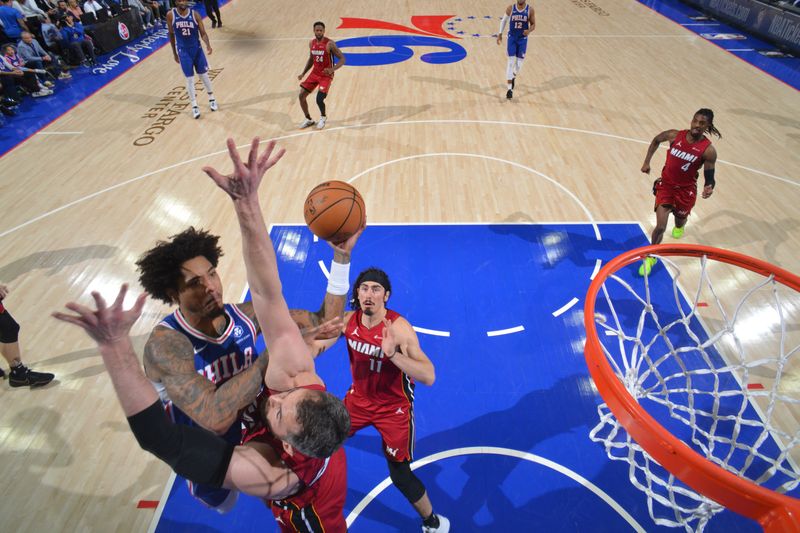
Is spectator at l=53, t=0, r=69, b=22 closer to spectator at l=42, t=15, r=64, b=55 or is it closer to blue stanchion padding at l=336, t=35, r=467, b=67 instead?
spectator at l=42, t=15, r=64, b=55

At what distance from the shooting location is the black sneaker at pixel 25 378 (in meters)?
4.39

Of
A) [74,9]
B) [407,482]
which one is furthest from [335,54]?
[74,9]

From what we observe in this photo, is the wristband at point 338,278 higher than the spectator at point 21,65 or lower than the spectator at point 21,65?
higher

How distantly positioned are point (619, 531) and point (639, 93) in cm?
928

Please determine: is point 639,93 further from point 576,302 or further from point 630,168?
point 576,302

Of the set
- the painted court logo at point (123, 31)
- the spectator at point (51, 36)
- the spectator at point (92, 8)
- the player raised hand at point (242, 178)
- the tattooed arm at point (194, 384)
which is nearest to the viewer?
the player raised hand at point (242, 178)

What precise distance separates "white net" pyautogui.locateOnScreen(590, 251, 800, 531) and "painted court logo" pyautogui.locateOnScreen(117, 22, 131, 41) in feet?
47.2

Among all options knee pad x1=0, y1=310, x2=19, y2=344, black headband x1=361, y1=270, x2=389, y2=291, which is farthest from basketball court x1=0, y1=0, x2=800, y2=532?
black headband x1=361, y1=270, x2=389, y2=291

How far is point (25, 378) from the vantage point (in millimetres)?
4391

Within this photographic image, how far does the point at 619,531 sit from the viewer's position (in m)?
3.32

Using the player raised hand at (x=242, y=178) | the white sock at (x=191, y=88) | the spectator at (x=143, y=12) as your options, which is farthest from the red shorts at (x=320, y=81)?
the spectator at (x=143, y=12)

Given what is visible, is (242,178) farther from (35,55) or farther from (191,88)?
(35,55)

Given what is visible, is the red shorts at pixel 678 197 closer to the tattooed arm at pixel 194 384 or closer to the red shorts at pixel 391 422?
the red shorts at pixel 391 422

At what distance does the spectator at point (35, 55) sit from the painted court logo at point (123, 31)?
8.42ft
